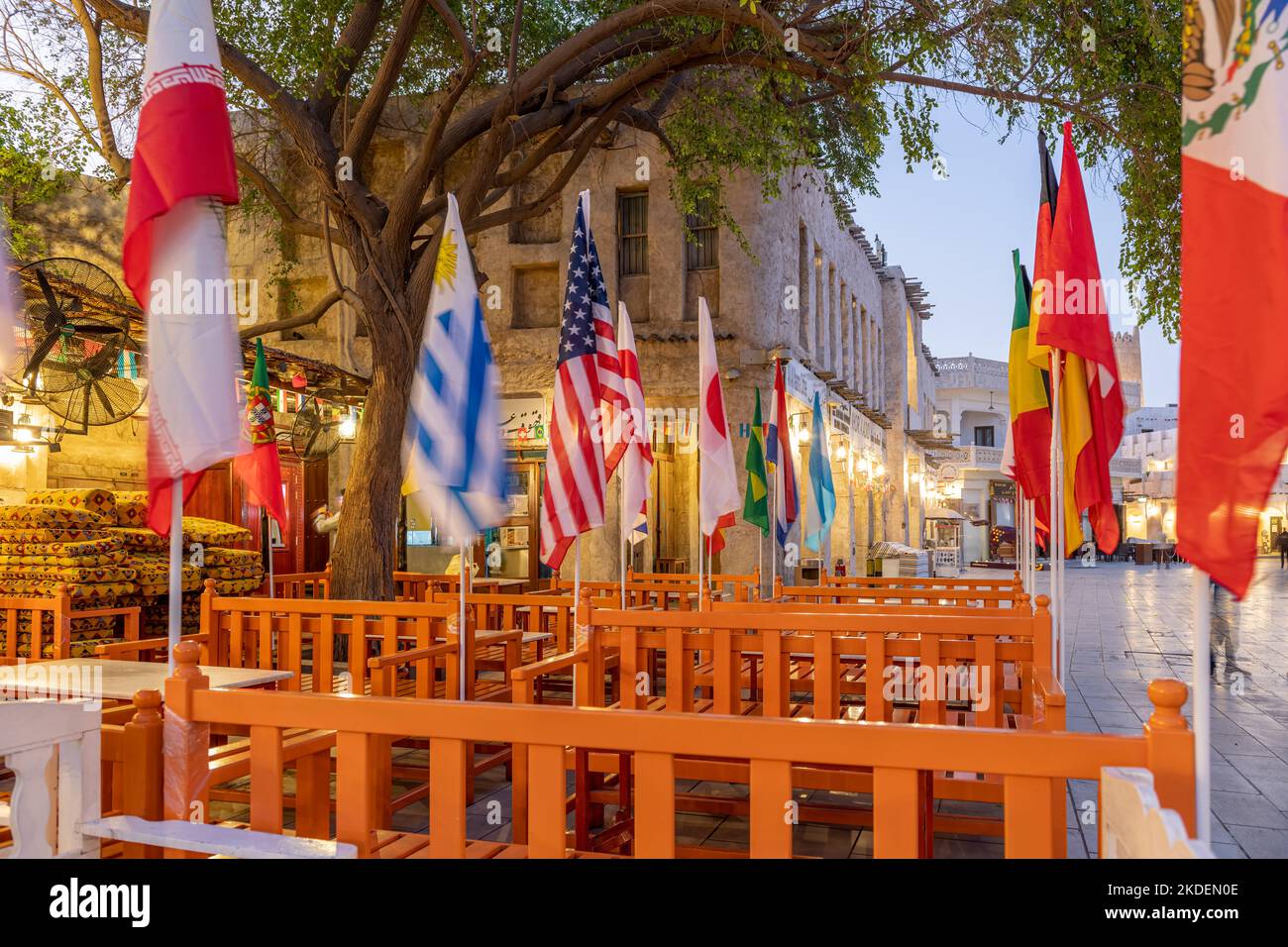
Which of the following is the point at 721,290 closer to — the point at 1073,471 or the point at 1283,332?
the point at 1073,471

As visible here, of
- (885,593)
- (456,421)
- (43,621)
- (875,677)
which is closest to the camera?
(875,677)

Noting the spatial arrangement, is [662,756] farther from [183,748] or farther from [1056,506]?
[1056,506]

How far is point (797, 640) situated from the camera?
15.9 feet

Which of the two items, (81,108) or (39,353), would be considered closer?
(39,353)

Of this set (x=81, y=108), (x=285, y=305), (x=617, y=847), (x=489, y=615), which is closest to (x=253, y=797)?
(x=617, y=847)

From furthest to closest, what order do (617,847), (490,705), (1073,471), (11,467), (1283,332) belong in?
(11,467)
(1073,471)
(617,847)
(490,705)
(1283,332)

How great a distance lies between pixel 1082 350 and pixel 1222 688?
6.06 m

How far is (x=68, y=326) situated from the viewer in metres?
10.5

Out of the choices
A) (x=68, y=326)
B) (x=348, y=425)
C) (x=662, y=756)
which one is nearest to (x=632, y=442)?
(x=662, y=756)

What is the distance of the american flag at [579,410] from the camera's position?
5930 mm

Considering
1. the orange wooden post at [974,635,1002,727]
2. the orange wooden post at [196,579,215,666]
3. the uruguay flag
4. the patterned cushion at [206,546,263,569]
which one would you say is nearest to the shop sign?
the uruguay flag

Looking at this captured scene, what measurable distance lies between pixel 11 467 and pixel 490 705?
15.1m

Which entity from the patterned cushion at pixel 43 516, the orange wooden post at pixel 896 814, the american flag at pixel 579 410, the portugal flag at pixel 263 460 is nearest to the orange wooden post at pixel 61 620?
the patterned cushion at pixel 43 516

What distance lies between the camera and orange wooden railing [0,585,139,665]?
6824 millimetres
